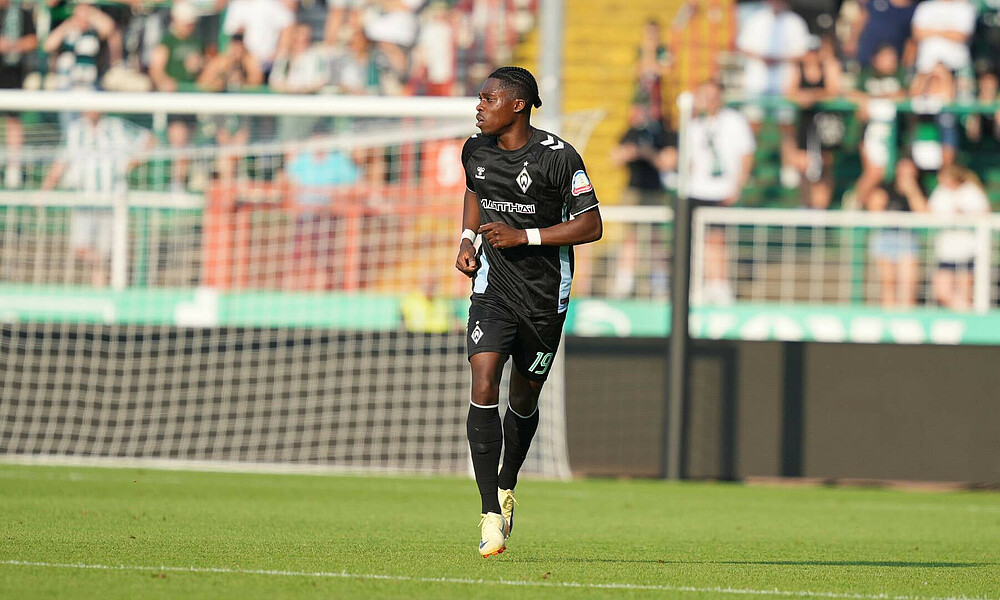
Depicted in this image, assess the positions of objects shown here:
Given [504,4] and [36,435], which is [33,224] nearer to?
[36,435]

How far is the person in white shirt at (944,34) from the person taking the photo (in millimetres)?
16906

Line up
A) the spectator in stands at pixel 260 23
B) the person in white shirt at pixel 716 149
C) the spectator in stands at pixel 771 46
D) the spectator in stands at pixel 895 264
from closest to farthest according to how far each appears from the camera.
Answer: the spectator in stands at pixel 895 264 → the person in white shirt at pixel 716 149 → the spectator in stands at pixel 260 23 → the spectator in stands at pixel 771 46

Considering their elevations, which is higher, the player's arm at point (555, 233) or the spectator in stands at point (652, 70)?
the spectator in stands at point (652, 70)

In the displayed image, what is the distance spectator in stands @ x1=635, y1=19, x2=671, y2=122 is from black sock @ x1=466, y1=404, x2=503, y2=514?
10.3m

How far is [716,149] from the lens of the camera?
51.9 feet

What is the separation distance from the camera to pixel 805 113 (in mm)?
16438

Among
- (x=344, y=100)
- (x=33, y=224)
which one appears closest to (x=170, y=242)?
(x=33, y=224)

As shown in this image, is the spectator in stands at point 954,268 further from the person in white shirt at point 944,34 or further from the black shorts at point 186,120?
the black shorts at point 186,120

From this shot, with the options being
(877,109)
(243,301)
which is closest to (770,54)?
(877,109)

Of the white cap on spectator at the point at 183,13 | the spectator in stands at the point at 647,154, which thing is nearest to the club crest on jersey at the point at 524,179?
the spectator in stands at the point at 647,154

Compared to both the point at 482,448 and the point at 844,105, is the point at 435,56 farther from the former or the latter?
the point at 482,448

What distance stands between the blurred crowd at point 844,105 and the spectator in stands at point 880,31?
0.01 metres

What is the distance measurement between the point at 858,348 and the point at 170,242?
5.85 meters

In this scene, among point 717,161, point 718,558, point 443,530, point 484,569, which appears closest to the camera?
point 484,569
